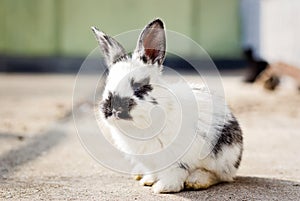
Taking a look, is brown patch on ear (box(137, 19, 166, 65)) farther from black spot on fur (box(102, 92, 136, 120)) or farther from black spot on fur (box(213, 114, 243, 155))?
black spot on fur (box(213, 114, 243, 155))

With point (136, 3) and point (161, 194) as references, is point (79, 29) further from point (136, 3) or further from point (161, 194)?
point (161, 194)

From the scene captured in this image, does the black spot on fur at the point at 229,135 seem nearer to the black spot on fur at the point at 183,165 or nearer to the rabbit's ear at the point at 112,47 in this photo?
the black spot on fur at the point at 183,165

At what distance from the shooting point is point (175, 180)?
294 cm

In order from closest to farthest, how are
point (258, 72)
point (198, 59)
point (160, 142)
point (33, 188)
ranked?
1. point (160, 142)
2. point (33, 188)
3. point (258, 72)
4. point (198, 59)

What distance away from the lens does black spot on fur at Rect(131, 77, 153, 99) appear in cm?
279

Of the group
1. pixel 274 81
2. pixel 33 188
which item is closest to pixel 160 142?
pixel 33 188

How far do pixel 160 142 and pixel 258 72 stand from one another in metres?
6.52

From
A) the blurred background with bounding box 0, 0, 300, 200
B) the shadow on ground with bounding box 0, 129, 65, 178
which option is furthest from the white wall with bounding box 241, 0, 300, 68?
the shadow on ground with bounding box 0, 129, 65, 178

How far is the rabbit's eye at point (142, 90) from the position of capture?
2.79m

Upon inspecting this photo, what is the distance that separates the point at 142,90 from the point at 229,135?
0.53 meters

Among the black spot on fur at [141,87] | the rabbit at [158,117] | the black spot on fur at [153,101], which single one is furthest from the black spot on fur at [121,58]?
the black spot on fur at [153,101]

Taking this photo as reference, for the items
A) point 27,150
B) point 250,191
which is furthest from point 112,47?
point 27,150

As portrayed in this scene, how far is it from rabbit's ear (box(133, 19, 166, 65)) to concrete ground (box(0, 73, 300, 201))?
66 cm

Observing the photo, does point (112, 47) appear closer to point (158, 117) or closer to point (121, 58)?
point (121, 58)
